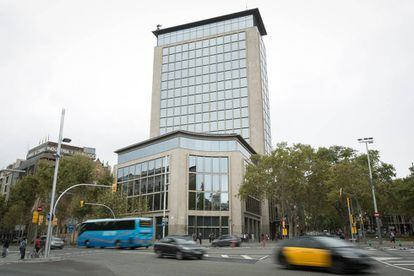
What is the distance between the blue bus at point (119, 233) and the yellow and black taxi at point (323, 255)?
21878mm

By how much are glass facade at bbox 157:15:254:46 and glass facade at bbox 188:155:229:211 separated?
40676 mm

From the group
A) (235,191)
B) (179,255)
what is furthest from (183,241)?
(235,191)

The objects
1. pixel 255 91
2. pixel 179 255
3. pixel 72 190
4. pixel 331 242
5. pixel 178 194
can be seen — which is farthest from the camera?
pixel 255 91

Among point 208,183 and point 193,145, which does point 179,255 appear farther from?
point 193,145

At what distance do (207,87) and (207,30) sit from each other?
53.0ft

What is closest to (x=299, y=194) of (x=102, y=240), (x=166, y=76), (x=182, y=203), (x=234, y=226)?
(x=234, y=226)

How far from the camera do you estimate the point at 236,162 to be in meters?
63.2

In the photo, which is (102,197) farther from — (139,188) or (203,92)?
(203,92)

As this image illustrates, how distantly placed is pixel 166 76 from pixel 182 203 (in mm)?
42179

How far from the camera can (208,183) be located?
61656mm

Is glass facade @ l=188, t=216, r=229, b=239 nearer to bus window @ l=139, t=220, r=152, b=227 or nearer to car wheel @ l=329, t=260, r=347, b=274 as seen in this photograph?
bus window @ l=139, t=220, r=152, b=227

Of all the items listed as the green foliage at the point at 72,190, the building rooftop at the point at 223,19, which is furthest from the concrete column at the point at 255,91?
the green foliage at the point at 72,190

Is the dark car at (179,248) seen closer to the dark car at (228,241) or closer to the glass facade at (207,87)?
the dark car at (228,241)

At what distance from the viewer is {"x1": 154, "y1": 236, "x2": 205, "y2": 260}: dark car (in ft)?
67.4
